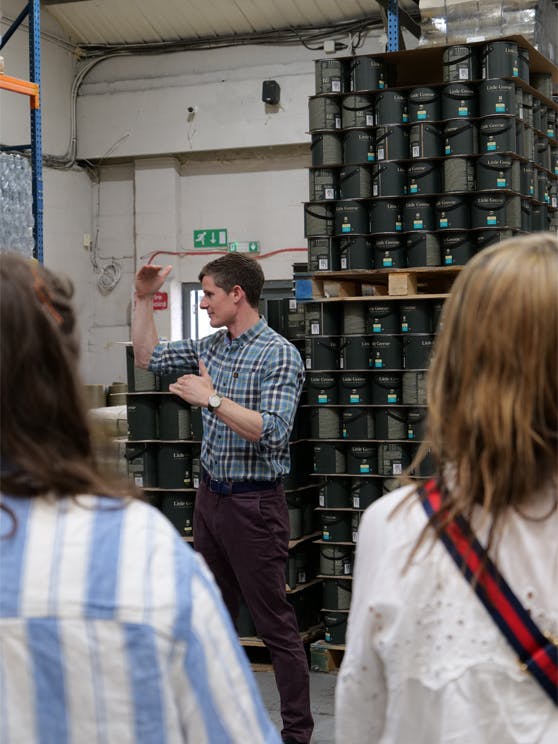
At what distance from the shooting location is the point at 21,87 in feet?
18.7

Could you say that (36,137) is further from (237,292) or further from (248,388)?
(248,388)

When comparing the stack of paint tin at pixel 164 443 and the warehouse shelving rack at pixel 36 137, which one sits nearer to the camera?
the warehouse shelving rack at pixel 36 137

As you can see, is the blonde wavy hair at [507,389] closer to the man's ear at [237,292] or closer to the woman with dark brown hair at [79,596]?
the woman with dark brown hair at [79,596]

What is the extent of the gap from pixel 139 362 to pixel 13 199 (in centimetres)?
132

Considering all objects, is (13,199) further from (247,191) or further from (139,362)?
(247,191)

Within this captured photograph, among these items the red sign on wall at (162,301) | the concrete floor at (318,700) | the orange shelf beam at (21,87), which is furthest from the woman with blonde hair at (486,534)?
the red sign on wall at (162,301)

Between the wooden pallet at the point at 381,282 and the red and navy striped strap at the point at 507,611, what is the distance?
4.59m

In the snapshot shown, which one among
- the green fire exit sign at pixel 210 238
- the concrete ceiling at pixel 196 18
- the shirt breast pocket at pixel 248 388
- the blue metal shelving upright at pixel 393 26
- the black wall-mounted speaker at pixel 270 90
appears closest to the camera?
the shirt breast pocket at pixel 248 388

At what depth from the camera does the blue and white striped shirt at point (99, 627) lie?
130 centimetres

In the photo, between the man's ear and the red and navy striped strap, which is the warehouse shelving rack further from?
the red and navy striped strap

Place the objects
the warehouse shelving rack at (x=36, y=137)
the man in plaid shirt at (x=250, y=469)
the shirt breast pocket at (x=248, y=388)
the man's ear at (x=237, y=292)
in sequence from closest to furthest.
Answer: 1. the man in plaid shirt at (x=250, y=469)
2. the shirt breast pocket at (x=248, y=388)
3. the man's ear at (x=237, y=292)
4. the warehouse shelving rack at (x=36, y=137)

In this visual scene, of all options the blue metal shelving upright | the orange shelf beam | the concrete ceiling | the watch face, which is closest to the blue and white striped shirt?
the watch face

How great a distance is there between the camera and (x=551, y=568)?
4.68 ft

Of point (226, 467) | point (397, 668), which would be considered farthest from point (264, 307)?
point (397, 668)
